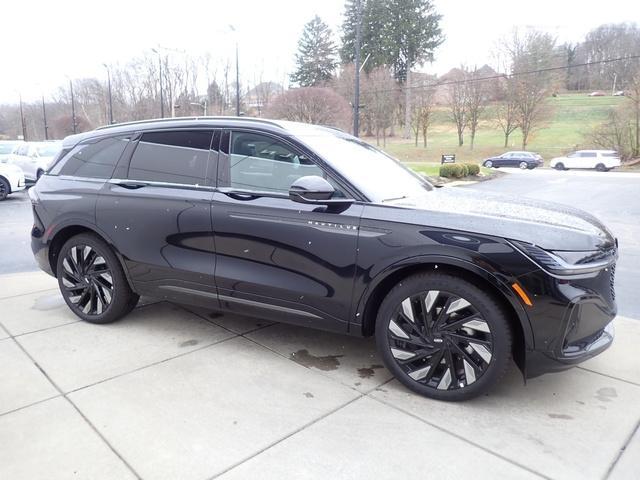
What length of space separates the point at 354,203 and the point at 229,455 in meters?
1.60

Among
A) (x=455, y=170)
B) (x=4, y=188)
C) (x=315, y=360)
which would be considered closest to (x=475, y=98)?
(x=455, y=170)

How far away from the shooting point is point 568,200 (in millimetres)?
15445

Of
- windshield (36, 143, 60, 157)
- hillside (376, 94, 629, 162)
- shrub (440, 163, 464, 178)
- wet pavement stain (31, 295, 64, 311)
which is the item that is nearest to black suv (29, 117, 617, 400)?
wet pavement stain (31, 295, 64, 311)

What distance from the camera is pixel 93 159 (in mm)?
4219

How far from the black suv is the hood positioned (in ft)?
0.04

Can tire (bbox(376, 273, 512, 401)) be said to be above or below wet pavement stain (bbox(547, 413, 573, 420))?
above

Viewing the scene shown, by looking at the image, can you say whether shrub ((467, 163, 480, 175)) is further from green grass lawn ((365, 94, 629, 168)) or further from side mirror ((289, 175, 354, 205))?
side mirror ((289, 175, 354, 205))

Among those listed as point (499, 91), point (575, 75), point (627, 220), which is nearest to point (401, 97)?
point (499, 91)

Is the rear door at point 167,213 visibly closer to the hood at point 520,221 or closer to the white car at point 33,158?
the hood at point 520,221

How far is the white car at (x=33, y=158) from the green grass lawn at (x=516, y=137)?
30.7 meters

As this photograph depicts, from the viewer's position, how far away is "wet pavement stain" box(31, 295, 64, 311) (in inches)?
183

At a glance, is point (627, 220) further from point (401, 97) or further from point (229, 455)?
point (401, 97)

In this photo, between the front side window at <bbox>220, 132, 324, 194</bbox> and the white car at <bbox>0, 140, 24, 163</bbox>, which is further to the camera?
the white car at <bbox>0, 140, 24, 163</bbox>

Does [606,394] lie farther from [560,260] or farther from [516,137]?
[516,137]
